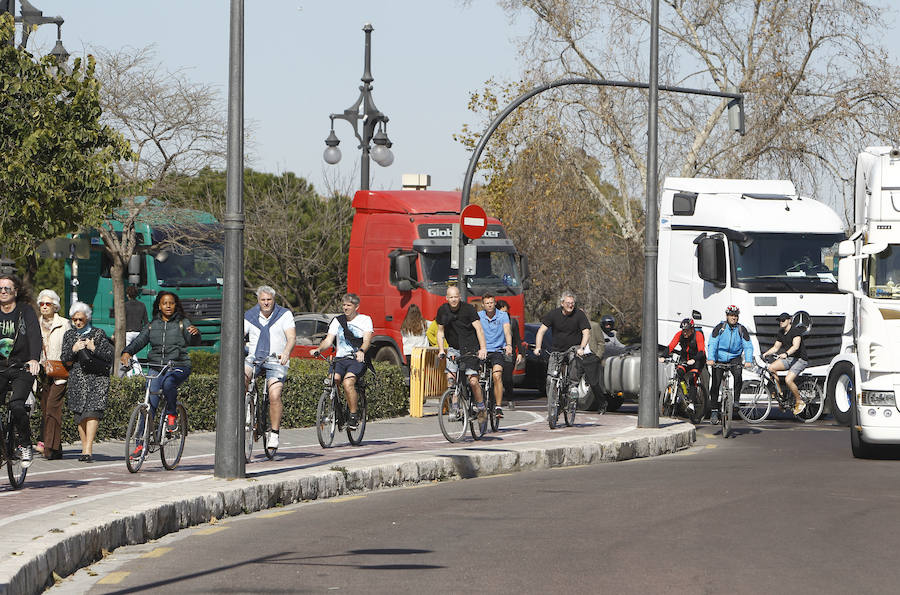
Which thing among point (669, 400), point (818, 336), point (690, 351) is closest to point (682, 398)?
point (669, 400)

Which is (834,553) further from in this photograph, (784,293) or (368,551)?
(784,293)

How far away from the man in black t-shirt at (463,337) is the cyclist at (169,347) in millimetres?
3875

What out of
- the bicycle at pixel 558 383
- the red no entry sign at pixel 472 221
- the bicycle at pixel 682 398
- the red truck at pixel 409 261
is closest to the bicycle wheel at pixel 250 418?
the bicycle at pixel 558 383

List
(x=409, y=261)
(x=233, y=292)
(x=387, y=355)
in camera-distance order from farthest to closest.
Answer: (x=387, y=355) < (x=409, y=261) < (x=233, y=292)

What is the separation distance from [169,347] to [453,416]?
13.5 ft

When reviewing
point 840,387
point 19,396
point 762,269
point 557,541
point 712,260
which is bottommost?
point 557,541

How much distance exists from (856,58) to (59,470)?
83.4ft

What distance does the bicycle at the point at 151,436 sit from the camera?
41.3 feet

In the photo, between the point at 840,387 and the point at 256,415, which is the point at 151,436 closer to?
the point at 256,415

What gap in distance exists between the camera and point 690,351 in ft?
69.3

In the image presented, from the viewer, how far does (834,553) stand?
898 cm

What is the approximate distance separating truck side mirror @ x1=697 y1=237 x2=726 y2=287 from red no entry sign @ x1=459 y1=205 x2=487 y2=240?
13.1 feet

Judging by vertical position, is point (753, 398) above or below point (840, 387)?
below

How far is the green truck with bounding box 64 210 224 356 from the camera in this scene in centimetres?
3131
